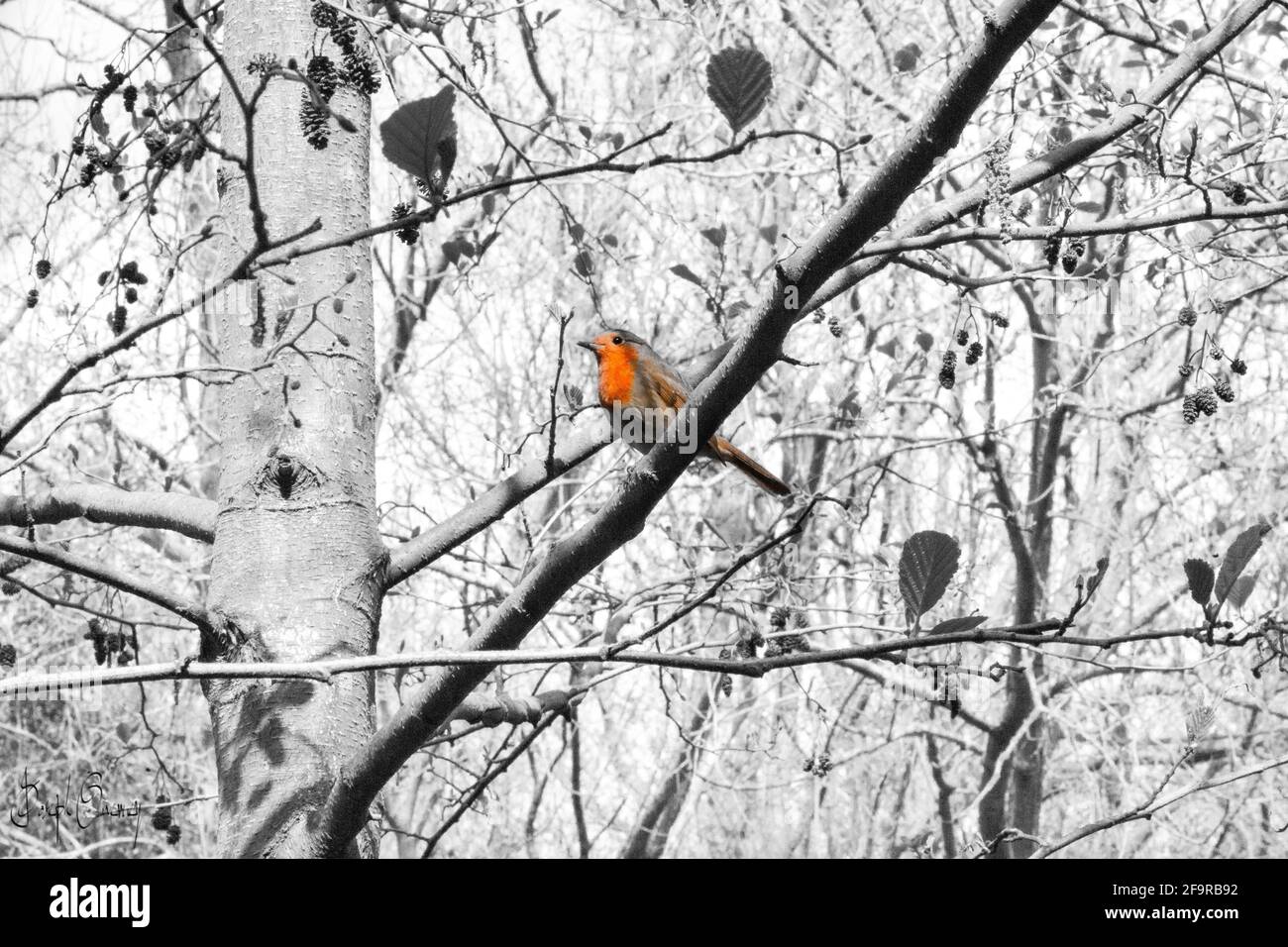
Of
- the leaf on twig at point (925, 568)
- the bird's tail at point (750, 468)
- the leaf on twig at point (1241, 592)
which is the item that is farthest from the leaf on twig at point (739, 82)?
the bird's tail at point (750, 468)

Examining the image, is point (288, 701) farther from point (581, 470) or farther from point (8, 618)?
point (8, 618)

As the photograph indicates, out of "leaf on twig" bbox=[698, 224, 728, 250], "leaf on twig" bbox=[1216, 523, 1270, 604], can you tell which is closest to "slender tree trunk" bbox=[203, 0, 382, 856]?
"leaf on twig" bbox=[698, 224, 728, 250]

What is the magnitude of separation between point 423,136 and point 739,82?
501mm

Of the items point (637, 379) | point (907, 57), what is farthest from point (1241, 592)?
point (907, 57)

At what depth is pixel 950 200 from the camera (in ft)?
7.53

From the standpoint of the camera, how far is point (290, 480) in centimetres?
254

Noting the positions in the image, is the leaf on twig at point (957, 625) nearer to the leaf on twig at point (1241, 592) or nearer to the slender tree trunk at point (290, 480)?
the leaf on twig at point (1241, 592)

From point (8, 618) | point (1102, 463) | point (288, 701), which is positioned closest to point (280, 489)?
point (288, 701)

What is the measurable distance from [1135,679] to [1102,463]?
4.10 feet

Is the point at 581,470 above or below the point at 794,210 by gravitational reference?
below

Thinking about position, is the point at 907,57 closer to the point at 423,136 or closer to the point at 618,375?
the point at 618,375

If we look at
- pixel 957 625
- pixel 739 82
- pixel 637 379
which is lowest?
pixel 957 625

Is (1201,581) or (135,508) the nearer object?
(1201,581)

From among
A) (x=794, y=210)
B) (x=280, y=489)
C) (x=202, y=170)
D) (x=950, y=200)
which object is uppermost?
(x=202, y=170)
